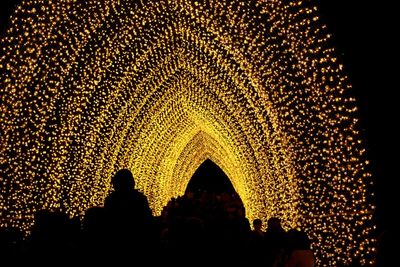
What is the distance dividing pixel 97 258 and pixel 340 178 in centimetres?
415

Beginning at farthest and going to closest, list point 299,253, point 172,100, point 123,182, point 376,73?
point 172,100, point 376,73, point 299,253, point 123,182

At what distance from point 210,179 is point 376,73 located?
34.8m

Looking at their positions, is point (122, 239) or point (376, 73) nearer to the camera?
point (122, 239)

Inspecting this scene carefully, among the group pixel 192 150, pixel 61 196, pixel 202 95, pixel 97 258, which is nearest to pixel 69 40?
pixel 61 196

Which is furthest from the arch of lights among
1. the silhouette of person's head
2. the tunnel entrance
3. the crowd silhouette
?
the tunnel entrance

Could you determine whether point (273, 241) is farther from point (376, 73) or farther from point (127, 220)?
point (376, 73)

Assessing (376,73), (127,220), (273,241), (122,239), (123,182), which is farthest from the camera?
(376,73)

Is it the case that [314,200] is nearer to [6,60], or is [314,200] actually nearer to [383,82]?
[383,82]

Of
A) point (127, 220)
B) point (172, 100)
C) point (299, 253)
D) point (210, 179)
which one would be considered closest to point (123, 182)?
point (127, 220)

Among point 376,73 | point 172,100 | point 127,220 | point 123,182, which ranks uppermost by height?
point 172,100

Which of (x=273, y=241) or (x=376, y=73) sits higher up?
(x=376, y=73)

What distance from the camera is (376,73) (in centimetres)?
999

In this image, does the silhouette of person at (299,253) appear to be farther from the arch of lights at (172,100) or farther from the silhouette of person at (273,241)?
the arch of lights at (172,100)

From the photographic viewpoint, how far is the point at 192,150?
30.1 metres
